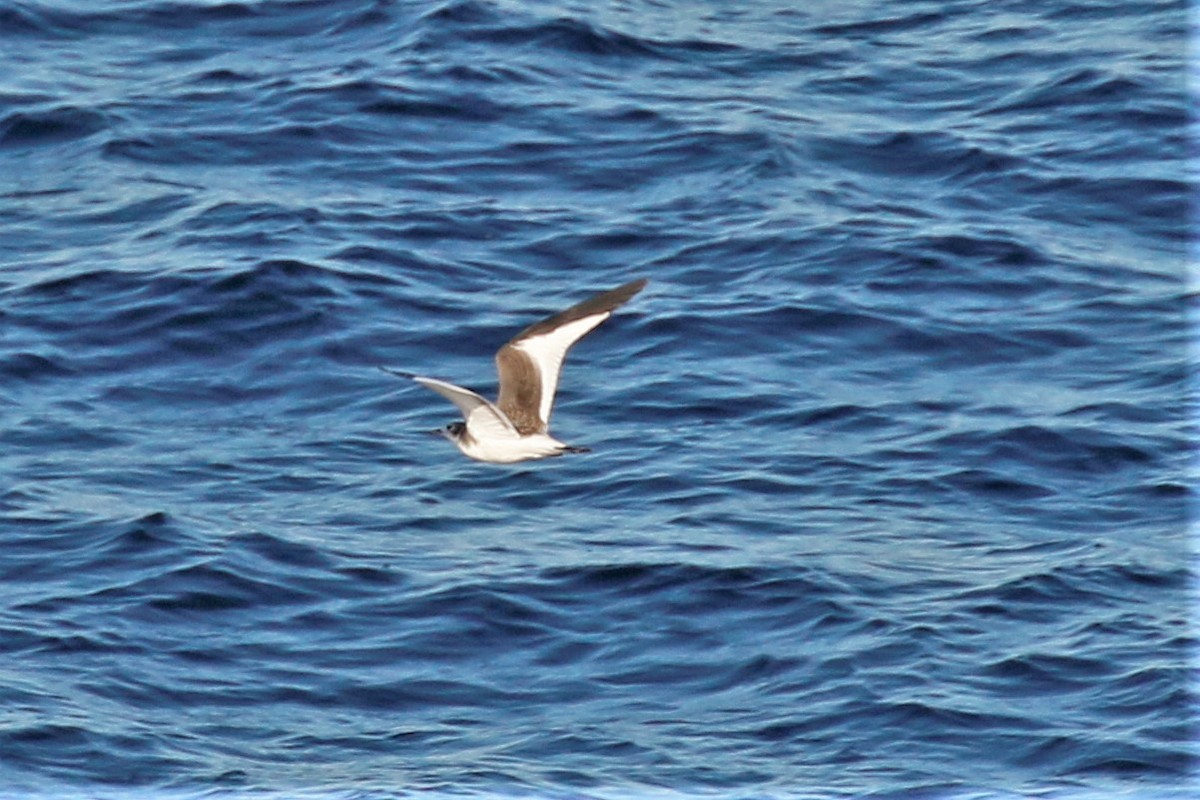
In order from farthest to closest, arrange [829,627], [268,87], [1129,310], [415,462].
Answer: [268,87] < [1129,310] < [415,462] < [829,627]

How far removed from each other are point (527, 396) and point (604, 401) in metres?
3.51

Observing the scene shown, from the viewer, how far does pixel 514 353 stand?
29.7ft

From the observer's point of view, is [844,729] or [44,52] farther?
[44,52]

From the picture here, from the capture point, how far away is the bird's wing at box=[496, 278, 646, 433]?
888cm

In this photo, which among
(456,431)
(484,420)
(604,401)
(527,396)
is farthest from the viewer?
(604,401)

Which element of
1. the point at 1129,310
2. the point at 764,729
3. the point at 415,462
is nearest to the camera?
the point at 764,729

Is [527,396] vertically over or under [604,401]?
over

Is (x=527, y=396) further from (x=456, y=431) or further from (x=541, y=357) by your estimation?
(x=456, y=431)

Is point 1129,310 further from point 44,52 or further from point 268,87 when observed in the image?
point 44,52

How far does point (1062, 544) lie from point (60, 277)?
577 cm

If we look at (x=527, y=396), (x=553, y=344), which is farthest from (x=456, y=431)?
(x=553, y=344)

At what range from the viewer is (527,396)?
29.2 feet

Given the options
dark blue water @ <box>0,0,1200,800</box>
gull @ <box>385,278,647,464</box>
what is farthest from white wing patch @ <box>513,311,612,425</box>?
dark blue water @ <box>0,0,1200,800</box>

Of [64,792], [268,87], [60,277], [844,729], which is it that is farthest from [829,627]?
[268,87]
